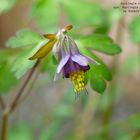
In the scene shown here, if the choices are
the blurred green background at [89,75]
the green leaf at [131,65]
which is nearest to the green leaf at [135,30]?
Answer: the blurred green background at [89,75]

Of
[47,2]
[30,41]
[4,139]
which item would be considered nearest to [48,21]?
[47,2]

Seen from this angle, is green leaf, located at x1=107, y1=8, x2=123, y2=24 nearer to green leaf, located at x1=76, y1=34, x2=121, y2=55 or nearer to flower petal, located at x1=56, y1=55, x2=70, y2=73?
green leaf, located at x1=76, y1=34, x2=121, y2=55

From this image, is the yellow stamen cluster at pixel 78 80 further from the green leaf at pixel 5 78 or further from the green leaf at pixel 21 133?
the green leaf at pixel 21 133

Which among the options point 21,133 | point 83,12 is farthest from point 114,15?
point 21,133

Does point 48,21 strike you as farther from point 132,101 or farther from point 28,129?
point 132,101

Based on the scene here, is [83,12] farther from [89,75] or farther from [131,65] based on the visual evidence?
[131,65]

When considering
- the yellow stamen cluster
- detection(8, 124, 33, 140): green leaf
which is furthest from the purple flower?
detection(8, 124, 33, 140): green leaf

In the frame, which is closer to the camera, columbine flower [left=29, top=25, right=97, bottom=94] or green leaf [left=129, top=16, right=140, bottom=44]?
columbine flower [left=29, top=25, right=97, bottom=94]
